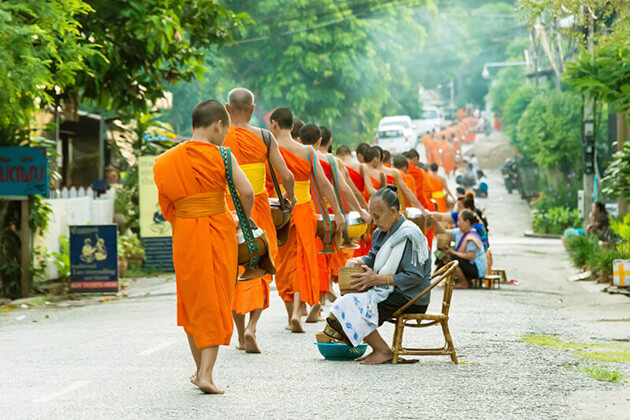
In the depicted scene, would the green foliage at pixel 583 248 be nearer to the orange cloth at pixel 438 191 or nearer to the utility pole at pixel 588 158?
the orange cloth at pixel 438 191

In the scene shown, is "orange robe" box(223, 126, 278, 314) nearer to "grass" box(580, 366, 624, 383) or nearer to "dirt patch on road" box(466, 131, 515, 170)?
"grass" box(580, 366, 624, 383)

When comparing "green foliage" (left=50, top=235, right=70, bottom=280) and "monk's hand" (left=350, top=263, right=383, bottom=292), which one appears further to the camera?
"green foliage" (left=50, top=235, right=70, bottom=280)

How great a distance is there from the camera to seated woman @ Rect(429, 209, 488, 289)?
58.1 ft

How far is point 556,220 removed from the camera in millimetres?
37906

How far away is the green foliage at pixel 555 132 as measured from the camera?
47094 millimetres

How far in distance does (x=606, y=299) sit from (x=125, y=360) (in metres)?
8.88

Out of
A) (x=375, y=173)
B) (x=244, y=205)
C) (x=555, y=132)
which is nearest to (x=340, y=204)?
(x=375, y=173)

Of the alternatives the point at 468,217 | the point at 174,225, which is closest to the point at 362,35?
the point at 468,217

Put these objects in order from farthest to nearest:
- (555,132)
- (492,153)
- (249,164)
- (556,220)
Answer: (492,153)
(555,132)
(556,220)
(249,164)

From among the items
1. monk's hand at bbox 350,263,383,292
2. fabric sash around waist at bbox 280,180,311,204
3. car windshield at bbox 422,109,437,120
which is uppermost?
car windshield at bbox 422,109,437,120

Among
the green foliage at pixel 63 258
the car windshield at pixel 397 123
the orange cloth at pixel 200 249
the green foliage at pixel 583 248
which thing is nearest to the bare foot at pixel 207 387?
the orange cloth at pixel 200 249

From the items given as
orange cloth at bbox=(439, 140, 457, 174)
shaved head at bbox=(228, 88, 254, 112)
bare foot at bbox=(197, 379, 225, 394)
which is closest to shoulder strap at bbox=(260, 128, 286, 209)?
shaved head at bbox=(228, 88, 254, 112)

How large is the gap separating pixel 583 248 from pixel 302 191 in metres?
12.1

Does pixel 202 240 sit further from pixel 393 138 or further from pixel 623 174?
pixel 393 138
